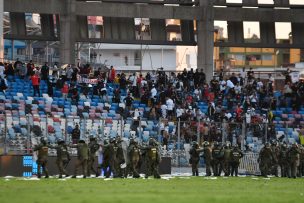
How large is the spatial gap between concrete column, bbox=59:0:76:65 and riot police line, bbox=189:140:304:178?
60.0 feet

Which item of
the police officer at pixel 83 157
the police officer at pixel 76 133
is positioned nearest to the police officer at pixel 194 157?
the police officer at pixel 76 133

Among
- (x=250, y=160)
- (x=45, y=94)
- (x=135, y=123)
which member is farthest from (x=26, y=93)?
(x=250, y=160)

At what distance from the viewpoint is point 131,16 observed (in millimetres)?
64688

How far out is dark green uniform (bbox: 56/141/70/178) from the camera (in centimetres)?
4112

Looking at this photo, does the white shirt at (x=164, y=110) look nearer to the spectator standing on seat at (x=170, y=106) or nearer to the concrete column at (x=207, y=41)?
the spectator standing on seat at (x=170, y=106)

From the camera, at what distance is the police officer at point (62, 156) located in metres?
41.1

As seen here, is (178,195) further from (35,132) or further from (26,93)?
(26,93)

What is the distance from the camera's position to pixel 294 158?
1807 inches

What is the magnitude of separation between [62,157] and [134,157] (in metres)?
3.10

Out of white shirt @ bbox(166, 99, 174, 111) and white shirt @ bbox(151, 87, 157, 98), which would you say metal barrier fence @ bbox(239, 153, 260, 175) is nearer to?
white shirt @ bbox(166, 99, 174, 111)

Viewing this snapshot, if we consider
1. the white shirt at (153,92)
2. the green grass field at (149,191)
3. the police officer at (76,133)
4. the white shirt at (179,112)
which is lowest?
the green grass field at (149,191)

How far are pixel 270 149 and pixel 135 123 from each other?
22.9 feet

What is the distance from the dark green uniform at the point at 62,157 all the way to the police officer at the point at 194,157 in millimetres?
6824

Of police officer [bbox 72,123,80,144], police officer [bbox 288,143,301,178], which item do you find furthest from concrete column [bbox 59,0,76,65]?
police officer [bbox 288,143,301,178]
